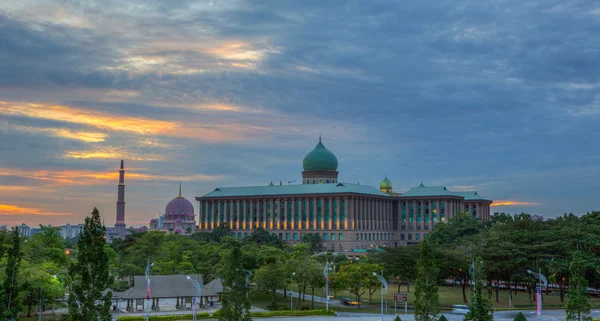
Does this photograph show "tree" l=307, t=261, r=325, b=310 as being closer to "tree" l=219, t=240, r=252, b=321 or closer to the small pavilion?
the small pavilion

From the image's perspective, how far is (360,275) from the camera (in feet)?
301

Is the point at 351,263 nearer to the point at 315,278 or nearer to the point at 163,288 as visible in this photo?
the point at 315,278

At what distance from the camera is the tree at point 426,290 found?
2111 inches

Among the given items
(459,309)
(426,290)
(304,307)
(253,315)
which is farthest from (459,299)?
(426,290)

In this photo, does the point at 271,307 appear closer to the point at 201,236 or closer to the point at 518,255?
the point at 518,255

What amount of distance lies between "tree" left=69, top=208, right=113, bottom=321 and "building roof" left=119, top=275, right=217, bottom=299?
40.5m

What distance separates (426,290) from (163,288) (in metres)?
45.0

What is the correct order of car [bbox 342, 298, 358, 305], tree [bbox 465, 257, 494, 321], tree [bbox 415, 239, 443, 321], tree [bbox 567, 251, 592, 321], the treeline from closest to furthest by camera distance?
tree [bbox 465, 257, 494, 321], tree [bbox 415, 239, 443, 321], tree [bbox 567, 251, 592, 321], the treeline, car [bbox 342, 298, 358, 305]

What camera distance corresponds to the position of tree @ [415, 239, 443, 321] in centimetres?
5362

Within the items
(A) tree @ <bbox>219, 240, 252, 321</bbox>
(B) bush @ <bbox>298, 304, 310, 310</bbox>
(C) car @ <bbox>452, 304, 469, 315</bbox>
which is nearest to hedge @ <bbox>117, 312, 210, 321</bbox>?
(B) bush @ <bbox>298, 304, 310, 310</bbox>

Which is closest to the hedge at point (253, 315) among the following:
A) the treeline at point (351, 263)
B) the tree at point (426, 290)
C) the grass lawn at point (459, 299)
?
the treeline at point (351, 263)

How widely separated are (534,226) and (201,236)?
108934 millimetres

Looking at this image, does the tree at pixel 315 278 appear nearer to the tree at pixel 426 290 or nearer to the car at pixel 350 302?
the car at pixel 350 302

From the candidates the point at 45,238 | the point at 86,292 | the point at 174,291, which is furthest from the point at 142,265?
the point at 86,292
